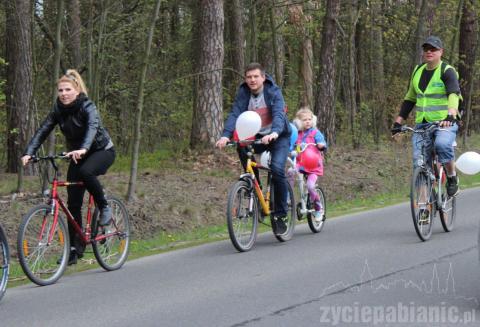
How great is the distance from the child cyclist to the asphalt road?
95 cm

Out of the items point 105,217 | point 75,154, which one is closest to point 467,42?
point 105,217

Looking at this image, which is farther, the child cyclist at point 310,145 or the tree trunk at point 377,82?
the tree trunk at point 377,82

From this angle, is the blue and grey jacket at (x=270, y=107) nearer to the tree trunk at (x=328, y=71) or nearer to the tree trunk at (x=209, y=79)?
the tree trunk at (x=209, y=79)

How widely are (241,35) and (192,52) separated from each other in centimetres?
423

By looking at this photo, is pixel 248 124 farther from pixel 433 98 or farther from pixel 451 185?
pixel 451 185

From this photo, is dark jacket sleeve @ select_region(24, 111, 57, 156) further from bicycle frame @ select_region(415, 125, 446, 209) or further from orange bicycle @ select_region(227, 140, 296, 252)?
Answer: bicycle frame @ select_region(415, 125, 446, 209)

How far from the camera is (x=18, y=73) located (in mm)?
16375

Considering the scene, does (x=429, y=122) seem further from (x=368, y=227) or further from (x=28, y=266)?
(x=28, y=266)

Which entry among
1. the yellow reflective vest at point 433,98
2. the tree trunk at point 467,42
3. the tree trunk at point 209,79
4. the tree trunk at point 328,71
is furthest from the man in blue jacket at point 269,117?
the tree trunk at point 467,42

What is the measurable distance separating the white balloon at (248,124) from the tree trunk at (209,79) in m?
7.57

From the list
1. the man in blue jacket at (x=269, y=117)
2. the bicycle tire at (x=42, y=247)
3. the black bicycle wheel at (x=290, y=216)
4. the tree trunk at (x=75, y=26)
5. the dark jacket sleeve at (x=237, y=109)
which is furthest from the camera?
the tree trunk at (x=75, y=26)

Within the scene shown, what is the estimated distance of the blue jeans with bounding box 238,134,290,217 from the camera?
986 centimetres

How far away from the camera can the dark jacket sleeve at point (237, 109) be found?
9.84 meters

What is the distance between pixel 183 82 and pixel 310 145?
1551cm
